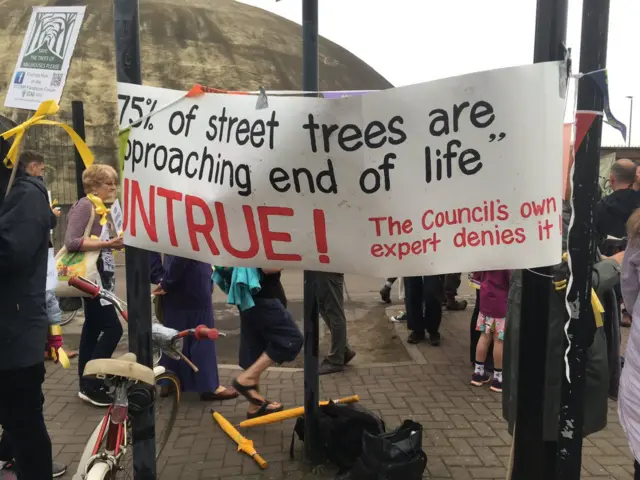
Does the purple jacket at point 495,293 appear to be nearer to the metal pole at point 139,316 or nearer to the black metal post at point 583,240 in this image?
the black metal post at point 583,240

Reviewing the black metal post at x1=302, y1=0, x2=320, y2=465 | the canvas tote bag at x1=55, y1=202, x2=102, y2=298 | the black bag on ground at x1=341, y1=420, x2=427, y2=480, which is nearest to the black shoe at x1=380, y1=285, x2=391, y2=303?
the canvas tote bag at x1=55, y1=202, x2=102, y2=298

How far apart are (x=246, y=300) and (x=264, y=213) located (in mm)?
1829

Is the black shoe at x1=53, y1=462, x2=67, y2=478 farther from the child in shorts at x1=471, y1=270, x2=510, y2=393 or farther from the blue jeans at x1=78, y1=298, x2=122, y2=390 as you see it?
the child in shorts at x1=471, y1=270, x2=510, y2=393

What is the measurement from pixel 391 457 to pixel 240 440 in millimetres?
1178

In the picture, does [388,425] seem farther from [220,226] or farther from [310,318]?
[220,226]

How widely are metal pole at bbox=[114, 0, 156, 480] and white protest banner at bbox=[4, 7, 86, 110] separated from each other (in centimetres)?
66

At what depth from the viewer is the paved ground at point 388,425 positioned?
3.38 m

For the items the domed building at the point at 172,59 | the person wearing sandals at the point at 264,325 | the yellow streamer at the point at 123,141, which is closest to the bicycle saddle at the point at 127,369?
the yellow streamer at the point at 123,141

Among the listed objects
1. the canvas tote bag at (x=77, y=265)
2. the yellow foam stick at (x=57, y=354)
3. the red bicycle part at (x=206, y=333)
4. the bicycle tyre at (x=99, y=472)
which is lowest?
the bicycle tyre at (x=99, y=472)

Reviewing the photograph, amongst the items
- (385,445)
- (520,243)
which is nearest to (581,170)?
(520,243)

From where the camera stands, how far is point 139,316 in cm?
241

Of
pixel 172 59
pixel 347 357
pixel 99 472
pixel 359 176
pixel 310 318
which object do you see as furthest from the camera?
pixel 172 59

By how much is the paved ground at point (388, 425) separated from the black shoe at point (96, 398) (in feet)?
0.22

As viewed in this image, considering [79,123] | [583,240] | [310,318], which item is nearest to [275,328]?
[310,318]
